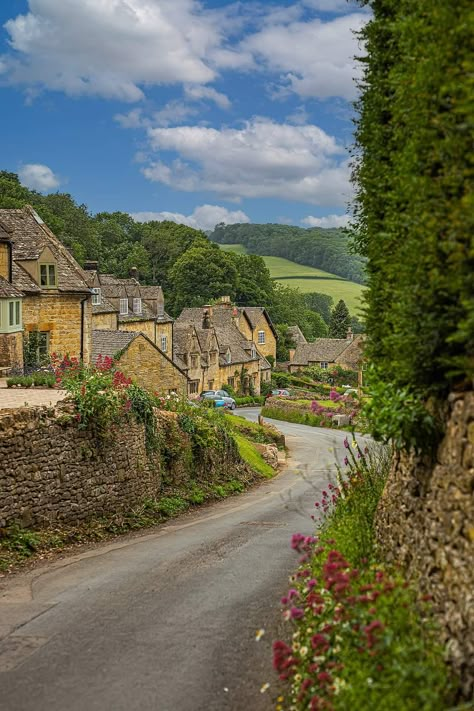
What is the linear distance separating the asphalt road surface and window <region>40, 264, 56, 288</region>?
17977mm

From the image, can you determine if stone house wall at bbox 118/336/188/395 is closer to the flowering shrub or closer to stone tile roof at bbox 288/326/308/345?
the flowering shrub

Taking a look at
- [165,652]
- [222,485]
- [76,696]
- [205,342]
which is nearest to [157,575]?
[165,652]

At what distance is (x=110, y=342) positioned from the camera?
38.0m

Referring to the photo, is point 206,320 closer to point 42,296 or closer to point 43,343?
point 43,343

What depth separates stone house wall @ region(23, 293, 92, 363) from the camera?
32625mm

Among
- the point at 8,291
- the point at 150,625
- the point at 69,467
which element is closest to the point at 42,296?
the point at 8,291

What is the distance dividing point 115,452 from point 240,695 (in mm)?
10488

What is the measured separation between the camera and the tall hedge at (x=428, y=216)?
652cm

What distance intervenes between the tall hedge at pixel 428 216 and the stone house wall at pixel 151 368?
93.8 ft

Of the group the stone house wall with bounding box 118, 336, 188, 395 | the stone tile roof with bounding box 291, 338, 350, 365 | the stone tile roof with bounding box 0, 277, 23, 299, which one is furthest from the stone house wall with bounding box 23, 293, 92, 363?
the stone tile roof with bounding box 291, 338, 350, 365

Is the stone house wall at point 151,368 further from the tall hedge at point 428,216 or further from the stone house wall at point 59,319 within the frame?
the tall hedge at point 428,216

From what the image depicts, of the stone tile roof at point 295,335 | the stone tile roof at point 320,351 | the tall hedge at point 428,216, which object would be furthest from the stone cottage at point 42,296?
the stone tile roof at point 295,335

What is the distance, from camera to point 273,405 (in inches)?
2512

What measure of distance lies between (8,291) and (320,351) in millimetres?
76287
